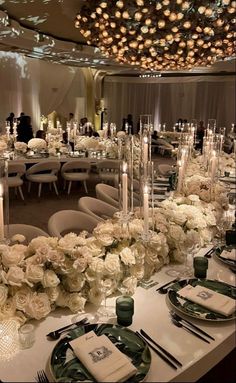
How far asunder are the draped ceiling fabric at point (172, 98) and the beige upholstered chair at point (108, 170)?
903 centimetres

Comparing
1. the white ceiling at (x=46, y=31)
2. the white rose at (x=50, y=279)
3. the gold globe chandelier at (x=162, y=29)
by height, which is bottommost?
the white rose at (x=50, y=279)

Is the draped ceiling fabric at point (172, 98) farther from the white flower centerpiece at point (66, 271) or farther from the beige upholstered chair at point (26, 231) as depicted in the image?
the white flower centerpiece at point (66, 271)

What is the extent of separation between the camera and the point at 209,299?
1648 millimetres

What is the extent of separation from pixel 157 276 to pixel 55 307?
0.60m

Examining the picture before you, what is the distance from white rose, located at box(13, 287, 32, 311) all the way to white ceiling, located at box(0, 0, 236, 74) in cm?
425

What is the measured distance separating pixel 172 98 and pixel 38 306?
49.9 ft

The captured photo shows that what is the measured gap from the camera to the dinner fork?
1.19m

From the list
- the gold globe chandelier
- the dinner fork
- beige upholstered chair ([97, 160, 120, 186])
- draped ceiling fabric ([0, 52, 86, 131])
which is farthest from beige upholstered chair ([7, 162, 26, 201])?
draped ceiling fabric ([0, 52, 86, 131])

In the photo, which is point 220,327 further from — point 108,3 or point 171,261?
point 108,3

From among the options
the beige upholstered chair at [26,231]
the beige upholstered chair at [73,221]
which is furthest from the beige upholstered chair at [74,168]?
the beige upholstered chair at [26,231]

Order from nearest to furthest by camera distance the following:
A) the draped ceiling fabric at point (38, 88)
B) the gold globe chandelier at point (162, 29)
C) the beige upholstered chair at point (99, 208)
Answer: the gold globe chandelier at point (162, 29) < the beige upholstered chair at point (99, 208) < the draped ceiling fabric at point (38, 88)

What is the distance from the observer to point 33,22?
7.21 metres

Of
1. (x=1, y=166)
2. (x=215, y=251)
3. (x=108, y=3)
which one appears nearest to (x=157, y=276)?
(x=215, y=251)

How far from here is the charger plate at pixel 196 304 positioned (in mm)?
1542
